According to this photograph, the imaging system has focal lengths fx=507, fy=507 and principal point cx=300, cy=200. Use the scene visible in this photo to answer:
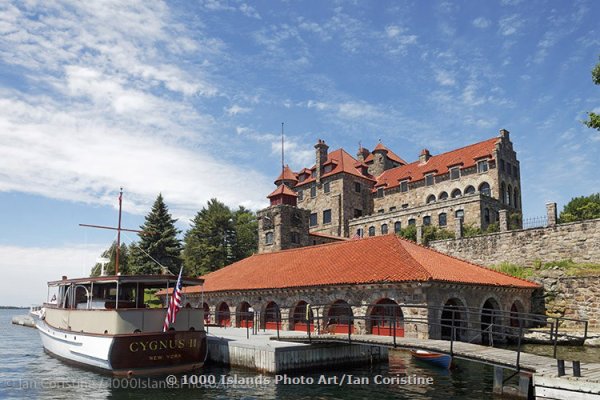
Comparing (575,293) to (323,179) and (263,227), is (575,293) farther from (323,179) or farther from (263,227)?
(323,179)

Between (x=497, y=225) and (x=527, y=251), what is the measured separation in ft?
21.4

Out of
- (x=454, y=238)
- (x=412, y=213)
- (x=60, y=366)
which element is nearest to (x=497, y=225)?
(x=454, y=238)

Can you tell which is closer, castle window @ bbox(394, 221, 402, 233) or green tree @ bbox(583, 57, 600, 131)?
green tree @ bbox(583, 57, 600, 131)

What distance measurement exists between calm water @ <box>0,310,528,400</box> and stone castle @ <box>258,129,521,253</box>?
2409cm

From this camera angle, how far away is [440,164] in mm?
56469

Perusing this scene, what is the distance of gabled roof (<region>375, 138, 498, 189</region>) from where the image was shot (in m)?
52.6

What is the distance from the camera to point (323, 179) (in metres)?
61.1

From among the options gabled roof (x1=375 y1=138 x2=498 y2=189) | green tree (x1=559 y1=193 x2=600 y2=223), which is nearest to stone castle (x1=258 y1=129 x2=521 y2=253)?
gabled roof (x1=375 y1=138 x2=498 y2=189)

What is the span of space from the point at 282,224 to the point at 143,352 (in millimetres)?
29761

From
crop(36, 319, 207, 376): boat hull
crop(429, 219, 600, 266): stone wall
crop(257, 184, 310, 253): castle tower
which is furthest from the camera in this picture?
crop(257, 184, 310, 253): castle tower

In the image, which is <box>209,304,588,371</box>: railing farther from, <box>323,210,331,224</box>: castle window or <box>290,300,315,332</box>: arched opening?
<box>323,210,331,224</box>: castle window

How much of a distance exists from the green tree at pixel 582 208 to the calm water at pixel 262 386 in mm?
38742

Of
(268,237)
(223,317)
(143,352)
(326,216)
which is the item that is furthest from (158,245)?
(143,352)

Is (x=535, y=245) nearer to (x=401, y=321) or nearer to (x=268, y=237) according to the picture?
(x=401, y=321)
